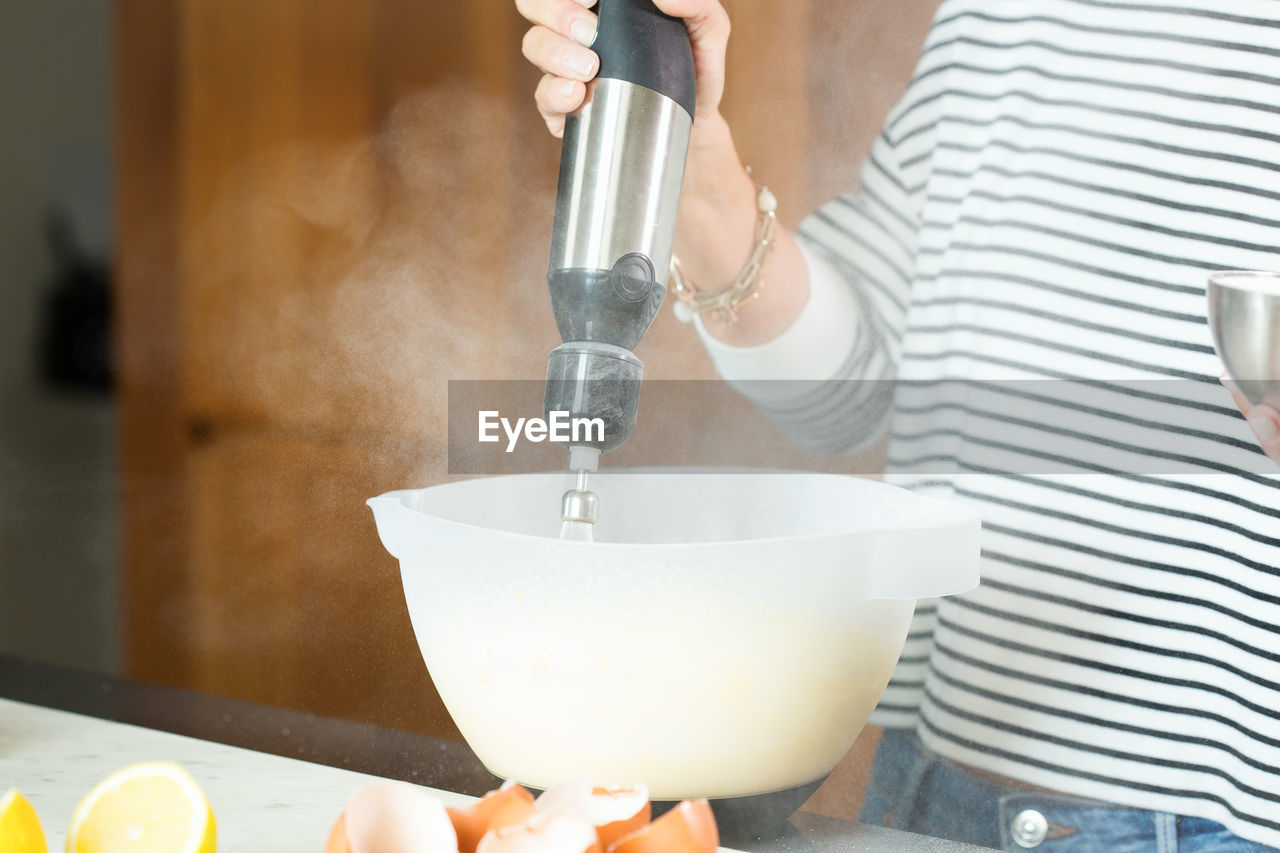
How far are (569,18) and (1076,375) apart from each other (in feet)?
1.48

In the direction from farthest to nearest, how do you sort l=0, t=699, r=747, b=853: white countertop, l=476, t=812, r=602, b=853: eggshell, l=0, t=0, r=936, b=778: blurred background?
l=0, t=0, r=936, b=778: blurred background < l=0, t=699, r=747, b=853: white countertop < l=476, t=812, r=602, b=853: eggshell

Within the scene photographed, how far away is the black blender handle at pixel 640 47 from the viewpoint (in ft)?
2.14

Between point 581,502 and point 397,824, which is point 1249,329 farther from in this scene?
point 397,824

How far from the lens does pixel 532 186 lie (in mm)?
1058

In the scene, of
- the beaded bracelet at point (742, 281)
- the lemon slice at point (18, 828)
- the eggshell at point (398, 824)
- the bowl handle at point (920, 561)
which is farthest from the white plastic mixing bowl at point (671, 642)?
the beaded bracelet at point (742, 281)

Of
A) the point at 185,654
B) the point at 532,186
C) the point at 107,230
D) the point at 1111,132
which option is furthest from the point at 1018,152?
the point at 107,230

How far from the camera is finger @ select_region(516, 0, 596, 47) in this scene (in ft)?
2.18

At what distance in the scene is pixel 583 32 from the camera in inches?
26.2

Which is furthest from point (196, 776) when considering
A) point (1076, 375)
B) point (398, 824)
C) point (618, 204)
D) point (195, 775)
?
point (1076, 375)

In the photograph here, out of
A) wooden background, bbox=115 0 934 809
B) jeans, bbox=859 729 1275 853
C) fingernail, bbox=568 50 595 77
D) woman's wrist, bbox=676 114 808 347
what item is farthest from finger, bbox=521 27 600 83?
jeans, bbox=859 729 1275 853

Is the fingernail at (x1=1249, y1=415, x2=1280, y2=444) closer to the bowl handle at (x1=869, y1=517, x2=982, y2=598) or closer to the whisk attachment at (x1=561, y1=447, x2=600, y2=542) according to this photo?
the bowl handle at (x1=869, y1=517, x2=982, y2=598)

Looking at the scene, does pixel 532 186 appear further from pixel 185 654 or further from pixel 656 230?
pixel 185 654

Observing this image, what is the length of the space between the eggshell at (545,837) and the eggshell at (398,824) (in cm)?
3

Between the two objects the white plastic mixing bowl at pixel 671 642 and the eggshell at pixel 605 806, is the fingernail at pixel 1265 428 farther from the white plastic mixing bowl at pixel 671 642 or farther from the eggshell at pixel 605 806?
the eggshell at pixel 605 806
